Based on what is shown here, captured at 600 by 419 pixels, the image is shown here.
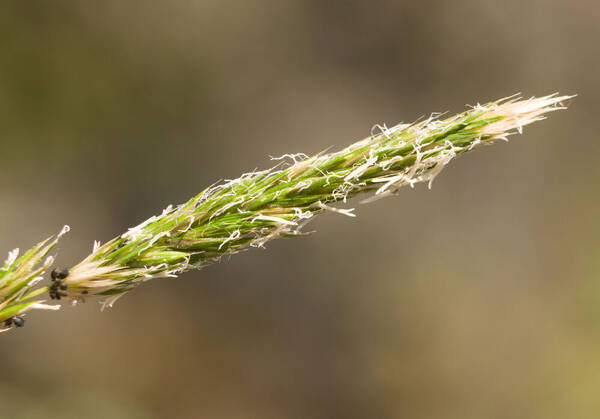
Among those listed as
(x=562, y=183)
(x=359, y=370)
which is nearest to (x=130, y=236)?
(x=359, y=370)

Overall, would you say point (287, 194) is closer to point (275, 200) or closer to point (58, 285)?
point (275, 200)

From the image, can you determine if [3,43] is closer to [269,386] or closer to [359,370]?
[269,386]

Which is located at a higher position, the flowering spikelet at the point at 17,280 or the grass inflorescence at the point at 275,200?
the grass inflorescence at the point at 275,200

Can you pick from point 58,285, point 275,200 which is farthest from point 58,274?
point 275,200

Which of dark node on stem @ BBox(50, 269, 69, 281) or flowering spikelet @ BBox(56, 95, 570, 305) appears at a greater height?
flowering spikelet @ BBox(56, 95, 570, 305)

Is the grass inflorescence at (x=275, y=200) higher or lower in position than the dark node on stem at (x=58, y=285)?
higher

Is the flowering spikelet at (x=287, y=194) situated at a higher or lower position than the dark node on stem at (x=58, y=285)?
higher

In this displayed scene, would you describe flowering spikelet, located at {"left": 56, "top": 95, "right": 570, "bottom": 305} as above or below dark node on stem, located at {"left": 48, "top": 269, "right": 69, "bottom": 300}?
above

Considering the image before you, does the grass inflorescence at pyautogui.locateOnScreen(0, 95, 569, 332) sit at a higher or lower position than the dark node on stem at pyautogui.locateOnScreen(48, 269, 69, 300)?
higher

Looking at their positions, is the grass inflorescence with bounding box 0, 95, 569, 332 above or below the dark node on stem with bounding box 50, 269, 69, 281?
above
